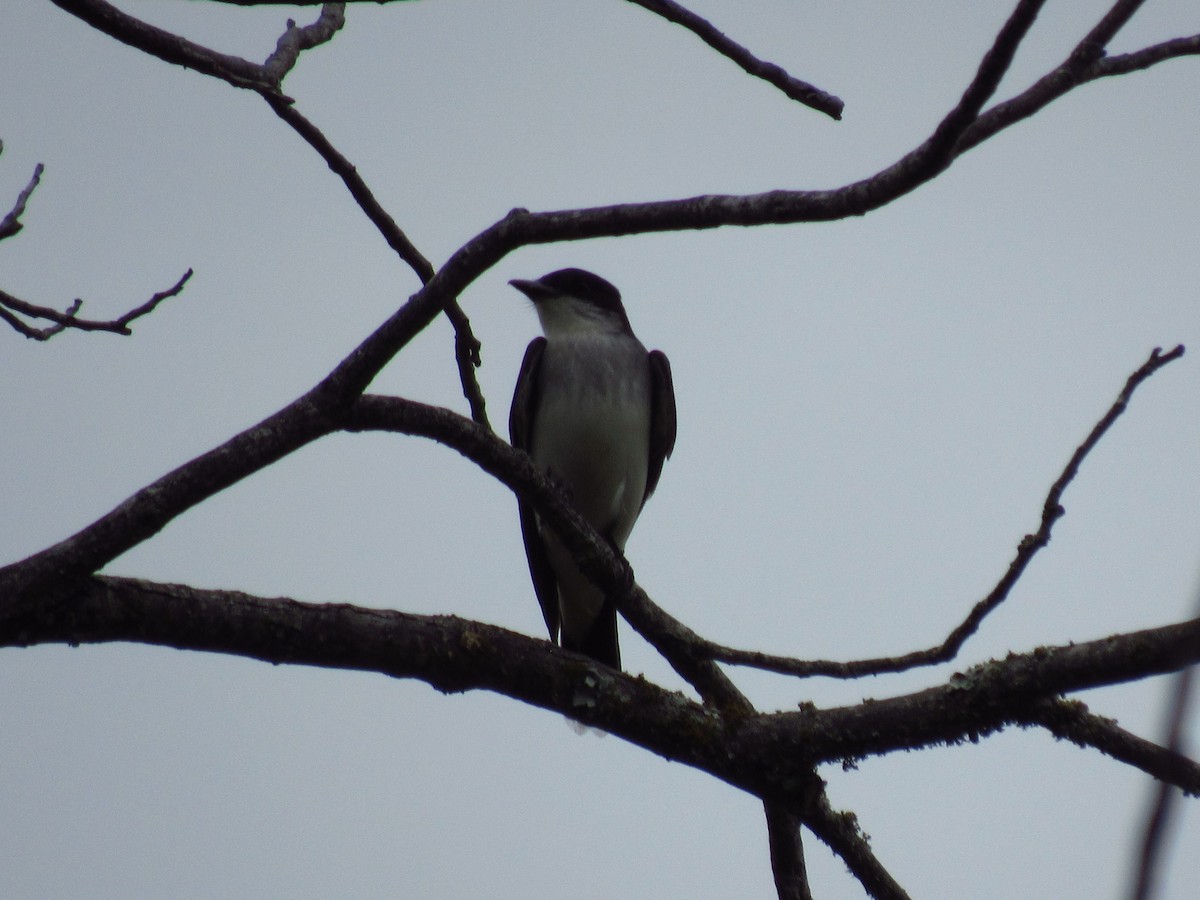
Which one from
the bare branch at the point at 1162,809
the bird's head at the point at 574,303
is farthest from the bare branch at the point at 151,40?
the bird's head at the point at 574,303

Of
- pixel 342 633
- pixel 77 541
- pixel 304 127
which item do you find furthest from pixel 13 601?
pixel 304 127

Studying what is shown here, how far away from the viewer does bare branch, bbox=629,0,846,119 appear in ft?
10.9

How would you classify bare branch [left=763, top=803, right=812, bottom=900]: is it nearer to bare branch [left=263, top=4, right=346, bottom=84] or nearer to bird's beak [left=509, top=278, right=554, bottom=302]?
bare branch [left=263, top=4, right=346, bottom=84]

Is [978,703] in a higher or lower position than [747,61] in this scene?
lower

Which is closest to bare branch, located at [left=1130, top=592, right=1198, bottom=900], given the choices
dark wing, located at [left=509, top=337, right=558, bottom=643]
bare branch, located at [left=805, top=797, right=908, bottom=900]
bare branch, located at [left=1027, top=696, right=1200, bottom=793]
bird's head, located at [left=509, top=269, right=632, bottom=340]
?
bare branch, located at [left=1027, top=696, right=1200, bottom=793]

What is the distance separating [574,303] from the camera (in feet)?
26.8

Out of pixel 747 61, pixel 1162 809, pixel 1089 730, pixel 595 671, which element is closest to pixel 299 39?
pixel 747 61

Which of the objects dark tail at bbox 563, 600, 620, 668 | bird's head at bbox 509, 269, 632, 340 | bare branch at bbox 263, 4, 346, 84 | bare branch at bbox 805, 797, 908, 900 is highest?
bird's head at bbox 509, 269, 632, 340

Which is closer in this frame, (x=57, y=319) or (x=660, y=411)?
(x=57, y=319)

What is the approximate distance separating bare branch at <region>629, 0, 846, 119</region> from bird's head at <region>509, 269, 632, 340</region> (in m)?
4.46

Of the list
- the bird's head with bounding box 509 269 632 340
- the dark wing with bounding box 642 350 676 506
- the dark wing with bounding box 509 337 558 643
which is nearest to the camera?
the dark wing with bounding box 509 337 558 643

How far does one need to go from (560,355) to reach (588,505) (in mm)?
915

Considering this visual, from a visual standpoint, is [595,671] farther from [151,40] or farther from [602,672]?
[151,40]

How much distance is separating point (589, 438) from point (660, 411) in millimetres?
603
